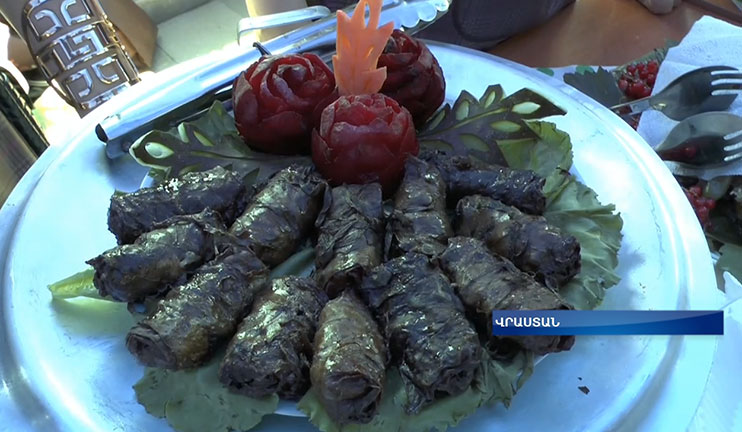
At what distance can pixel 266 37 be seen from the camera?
170 cm

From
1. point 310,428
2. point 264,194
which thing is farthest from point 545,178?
point 310,428

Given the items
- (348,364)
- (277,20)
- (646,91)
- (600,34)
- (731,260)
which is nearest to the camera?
(348,364)

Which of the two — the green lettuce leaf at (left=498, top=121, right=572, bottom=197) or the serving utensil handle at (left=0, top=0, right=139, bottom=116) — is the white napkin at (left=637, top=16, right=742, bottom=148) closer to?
the green lettuce leaf at (left=498, top=121, right=572, bottom=197)

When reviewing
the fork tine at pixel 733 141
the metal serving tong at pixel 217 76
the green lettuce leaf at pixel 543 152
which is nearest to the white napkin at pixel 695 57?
the fork tine at pixel 733 141

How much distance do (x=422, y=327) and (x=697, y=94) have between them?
3.79 ft

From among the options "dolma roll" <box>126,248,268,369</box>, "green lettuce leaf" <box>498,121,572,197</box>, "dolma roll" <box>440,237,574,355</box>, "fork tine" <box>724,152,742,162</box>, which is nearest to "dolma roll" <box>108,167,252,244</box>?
"dolma roll" <box>126,248,268,369</box>

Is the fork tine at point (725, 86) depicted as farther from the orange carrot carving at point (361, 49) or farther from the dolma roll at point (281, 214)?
the dolma roll at point (281, 214)

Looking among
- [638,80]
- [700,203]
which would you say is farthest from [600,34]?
[700,203]

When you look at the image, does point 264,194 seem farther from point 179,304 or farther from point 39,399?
point 39,399

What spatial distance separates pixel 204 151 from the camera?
4.01 ft

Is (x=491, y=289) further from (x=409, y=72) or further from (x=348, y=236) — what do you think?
(x=409, y=72)

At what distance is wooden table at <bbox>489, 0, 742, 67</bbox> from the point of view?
1.96 metres

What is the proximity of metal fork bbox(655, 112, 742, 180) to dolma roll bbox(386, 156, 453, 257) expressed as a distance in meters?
0.69

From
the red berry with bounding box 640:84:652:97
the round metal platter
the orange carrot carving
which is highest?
the orange carrot carving
